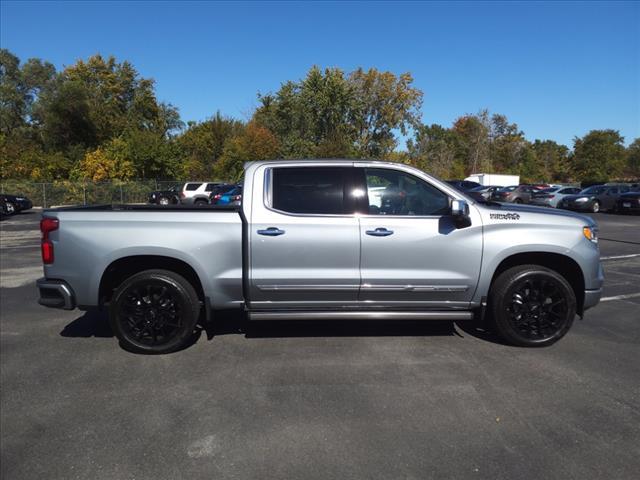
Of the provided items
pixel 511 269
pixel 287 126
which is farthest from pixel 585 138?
pixel 511 269

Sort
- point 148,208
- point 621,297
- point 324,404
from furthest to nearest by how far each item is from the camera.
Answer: point 621,297 < point 148,208 < point 324,404

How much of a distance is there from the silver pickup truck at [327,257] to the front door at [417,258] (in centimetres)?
1

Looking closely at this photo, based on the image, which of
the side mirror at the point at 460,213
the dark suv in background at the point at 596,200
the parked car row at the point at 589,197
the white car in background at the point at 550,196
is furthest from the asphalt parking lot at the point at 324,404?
the white car in background at the point at 550,196

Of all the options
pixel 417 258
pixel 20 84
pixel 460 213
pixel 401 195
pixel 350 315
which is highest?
pixel 20 84

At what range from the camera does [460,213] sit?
4.50 meters

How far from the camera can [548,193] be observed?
1172 inches

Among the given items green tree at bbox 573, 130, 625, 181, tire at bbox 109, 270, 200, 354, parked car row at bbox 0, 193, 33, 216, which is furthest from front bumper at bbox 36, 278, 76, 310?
green tree at bbox 573, 130, 625, 181

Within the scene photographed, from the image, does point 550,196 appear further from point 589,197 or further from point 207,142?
point 207,142

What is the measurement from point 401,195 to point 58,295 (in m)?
3.52

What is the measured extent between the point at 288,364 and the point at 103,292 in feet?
6.71

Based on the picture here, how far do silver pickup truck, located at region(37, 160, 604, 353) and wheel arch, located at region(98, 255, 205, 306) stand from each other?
0.08 feet

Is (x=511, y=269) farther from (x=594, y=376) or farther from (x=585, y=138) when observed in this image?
(x=585, y=138)

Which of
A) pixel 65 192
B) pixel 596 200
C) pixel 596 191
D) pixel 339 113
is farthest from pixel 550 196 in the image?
pixel 65 192

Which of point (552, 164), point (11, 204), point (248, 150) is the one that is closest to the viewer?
point (11, 204)
